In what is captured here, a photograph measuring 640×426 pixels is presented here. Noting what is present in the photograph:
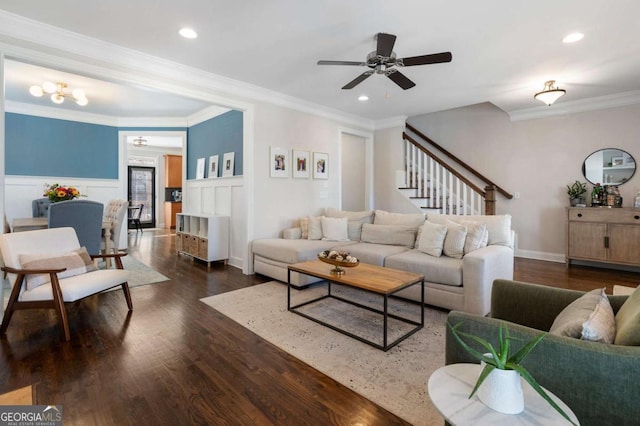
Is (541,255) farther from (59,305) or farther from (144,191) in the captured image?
(144,191)

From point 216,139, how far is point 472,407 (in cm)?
583

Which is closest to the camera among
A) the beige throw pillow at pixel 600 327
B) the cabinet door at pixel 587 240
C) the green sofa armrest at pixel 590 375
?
the green sofa armrest at pixel 590 375

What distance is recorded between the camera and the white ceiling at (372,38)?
265 cm

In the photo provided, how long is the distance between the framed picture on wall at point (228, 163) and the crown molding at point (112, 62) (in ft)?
3.64

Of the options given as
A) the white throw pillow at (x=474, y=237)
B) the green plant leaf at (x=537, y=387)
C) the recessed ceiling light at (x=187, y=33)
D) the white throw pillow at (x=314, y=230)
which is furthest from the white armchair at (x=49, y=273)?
the white throw pillow at (x=474, y=237)

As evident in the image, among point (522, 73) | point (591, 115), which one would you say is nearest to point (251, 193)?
point (522, 73)

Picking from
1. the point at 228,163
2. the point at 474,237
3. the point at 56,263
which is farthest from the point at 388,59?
the point at 56,263

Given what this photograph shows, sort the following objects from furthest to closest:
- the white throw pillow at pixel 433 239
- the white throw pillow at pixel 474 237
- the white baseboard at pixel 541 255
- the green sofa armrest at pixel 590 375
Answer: the white baseboard at pixel 541 255
the white throw pillow at pixel 433 239
the white throw pillow at pixel 474 237
the green sofa armrest at pixel 590 375

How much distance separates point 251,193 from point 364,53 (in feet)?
8.09

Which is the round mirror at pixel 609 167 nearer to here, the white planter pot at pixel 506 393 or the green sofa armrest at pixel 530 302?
the green sofa armrest at pixel 530 302

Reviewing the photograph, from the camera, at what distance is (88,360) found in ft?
7.32

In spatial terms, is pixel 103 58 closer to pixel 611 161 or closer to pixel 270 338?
pixel 270 338

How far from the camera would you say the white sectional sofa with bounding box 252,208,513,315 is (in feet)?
9.89

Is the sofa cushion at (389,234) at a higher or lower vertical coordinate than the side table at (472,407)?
higher
